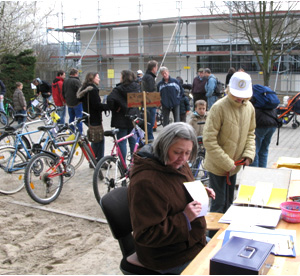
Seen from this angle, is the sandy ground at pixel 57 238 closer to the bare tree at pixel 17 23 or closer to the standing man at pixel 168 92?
the standing man at pixel 168 92

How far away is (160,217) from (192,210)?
216 mm

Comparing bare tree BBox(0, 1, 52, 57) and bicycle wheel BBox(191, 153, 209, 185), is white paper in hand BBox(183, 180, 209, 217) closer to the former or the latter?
bicycle wheel BBox(191, 153, 209, 185)

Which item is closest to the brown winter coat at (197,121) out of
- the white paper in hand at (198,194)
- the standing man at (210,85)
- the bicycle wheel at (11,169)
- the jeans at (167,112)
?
the bicycle wheel at (11,169)

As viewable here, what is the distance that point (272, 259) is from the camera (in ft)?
6.48

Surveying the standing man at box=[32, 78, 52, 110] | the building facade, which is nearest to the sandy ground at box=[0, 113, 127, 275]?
the standing man at box=[32, 78, 52, 110]

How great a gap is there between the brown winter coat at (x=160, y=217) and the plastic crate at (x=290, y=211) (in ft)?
A: 2.00

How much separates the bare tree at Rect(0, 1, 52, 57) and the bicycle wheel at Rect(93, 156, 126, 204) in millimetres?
8798

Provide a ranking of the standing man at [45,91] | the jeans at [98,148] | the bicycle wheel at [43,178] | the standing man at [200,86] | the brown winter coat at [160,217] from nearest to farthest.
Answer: the brown winter coat at [160,217] → the bicycle wheel at [43,178] → the jeans at [98,148] → the standing man at [200,86] → the standing man at [45,91]

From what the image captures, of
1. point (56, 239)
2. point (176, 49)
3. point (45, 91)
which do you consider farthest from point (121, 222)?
point (176, 49)

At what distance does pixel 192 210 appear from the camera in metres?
2.37

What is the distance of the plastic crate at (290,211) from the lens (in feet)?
8.66

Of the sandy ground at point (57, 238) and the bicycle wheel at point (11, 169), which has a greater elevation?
the bicycle wheel at point (11, 169)

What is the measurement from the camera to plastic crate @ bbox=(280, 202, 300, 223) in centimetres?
264

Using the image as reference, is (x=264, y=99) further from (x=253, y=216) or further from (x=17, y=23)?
(x=17, y=23)
